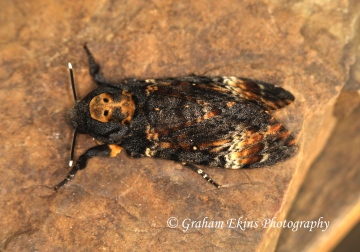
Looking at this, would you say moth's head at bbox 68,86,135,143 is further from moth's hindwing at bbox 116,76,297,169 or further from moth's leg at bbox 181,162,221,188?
moth's leg at bbox 181,162,221,188

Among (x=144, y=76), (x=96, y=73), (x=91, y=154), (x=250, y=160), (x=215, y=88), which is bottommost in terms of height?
(x=91, y=154)

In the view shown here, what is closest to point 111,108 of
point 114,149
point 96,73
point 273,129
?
point 114,149

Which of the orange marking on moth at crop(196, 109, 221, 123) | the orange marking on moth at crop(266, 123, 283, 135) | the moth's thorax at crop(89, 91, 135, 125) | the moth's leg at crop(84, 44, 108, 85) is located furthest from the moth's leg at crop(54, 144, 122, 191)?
the orange marking on moth at crop(266, 123, 283, 135)

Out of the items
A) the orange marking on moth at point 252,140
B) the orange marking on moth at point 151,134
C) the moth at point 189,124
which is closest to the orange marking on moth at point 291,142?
the moth at point 189,124

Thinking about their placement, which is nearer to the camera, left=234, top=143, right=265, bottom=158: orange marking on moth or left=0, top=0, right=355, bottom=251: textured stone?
left=0, top=0, right=355, bottom=251: textured stone

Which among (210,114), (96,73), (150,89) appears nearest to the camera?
(210,114)

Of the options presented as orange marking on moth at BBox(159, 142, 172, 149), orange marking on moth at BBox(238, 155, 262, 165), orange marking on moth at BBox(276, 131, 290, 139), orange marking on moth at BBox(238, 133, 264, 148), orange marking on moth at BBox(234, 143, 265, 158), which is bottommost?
orange marking on moth at BBox(159, 142, 172, 149)

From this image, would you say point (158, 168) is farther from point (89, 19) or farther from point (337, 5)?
point (337, 5)

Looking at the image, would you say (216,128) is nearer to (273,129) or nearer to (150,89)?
(273,129)
